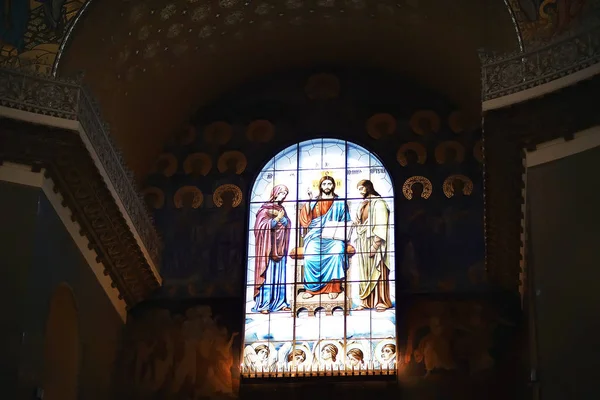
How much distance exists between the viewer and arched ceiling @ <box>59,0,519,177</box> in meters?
19.1

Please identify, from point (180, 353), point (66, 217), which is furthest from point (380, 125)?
point (66, 217)

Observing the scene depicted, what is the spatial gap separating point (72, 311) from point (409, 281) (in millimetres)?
5970

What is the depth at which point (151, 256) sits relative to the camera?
2027cm

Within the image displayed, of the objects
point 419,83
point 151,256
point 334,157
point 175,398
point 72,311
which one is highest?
point 419,83

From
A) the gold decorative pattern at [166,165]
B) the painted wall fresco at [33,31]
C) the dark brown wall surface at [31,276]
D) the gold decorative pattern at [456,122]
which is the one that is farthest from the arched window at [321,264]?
the painted wall fresco at [33,31]

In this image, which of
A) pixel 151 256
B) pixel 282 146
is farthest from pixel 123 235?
pixel 282 146

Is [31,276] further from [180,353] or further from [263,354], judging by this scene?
[263,354]

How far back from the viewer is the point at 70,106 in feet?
54.0

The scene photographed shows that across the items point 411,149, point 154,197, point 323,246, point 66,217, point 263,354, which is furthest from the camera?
point 154,197

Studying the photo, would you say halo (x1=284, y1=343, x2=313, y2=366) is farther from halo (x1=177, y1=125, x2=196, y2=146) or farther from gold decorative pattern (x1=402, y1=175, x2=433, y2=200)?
halo (x1=177, y1=125, x2=196, y2=146)

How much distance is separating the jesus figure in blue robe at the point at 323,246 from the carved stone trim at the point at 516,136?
11.2 feet

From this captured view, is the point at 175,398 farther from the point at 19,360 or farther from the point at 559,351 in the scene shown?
the point at 559,351

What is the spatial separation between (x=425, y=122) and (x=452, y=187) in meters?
1.52

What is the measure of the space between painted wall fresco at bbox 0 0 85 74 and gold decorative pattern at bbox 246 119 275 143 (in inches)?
211
